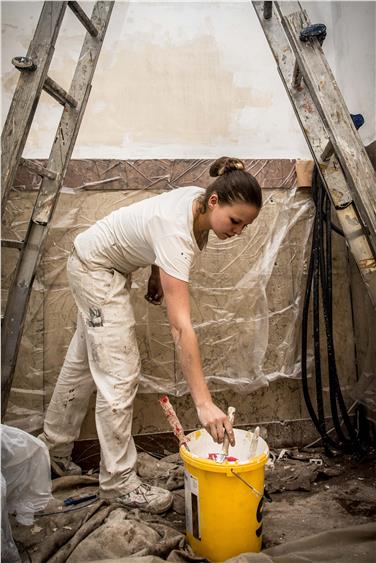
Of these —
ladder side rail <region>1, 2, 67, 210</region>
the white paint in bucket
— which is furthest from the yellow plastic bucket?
ladder side rail <region>1, 2, 67, 210</region>

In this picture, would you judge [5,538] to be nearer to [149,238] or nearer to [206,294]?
[149,238]

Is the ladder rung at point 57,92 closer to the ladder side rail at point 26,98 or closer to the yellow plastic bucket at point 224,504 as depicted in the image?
the ladder side rail at point 26,98

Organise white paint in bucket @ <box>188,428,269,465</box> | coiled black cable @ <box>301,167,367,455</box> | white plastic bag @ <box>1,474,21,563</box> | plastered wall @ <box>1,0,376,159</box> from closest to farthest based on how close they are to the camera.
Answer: white plastic bag @ <box>1,474,21,563</box>, white paint in bucket @ <box>188,428,269,465</box>, coiled black cable @ <box>301,167,367,455</box>, plastered wall @ <box>1,0,376,159</box>

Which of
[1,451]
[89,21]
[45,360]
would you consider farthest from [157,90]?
[1,451]

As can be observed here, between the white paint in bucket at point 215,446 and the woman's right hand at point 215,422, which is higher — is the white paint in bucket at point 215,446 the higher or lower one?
the lower one

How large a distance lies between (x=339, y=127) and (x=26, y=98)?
1025mm

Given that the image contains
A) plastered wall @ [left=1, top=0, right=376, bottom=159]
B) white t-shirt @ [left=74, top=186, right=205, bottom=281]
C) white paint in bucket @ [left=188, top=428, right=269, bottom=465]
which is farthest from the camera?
plastered wall @ [left=1, top=0, right=376, bottom=159]

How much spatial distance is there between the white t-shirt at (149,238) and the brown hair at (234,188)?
3.6 inches

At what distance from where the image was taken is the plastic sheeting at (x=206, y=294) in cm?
201

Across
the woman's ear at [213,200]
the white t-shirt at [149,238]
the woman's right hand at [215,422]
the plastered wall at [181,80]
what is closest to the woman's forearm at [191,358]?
the woman's right hand at [215,422]

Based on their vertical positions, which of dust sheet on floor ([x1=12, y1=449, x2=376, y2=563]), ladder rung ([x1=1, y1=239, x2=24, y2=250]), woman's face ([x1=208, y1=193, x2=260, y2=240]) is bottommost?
dust sheet on floor ([x1=12, y1=449, x2=376, y2=563])

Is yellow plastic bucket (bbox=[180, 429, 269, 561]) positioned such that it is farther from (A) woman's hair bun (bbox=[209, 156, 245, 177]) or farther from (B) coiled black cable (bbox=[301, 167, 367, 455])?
(A) woman's hair bun (bbox=[209, 156, 245, 177])

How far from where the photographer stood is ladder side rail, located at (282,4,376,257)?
4.25 ft

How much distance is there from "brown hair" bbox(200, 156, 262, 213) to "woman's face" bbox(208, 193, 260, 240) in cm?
1
